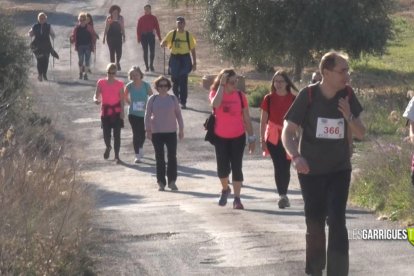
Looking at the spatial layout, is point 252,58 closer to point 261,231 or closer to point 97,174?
point 97,174

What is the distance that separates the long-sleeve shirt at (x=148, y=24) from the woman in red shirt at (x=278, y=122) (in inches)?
631

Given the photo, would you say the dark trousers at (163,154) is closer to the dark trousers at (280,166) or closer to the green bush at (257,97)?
the dark trousers at (280,166)

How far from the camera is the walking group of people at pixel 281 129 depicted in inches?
327

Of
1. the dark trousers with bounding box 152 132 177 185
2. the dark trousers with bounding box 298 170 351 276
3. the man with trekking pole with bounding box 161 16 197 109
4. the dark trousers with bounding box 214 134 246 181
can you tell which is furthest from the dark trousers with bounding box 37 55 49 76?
the dark trousers with bounding box 298 170 351 276

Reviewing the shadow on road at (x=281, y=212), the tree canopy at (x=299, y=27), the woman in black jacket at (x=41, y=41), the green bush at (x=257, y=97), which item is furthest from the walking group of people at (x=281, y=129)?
the woman in black jacket at (x=41, y=41)

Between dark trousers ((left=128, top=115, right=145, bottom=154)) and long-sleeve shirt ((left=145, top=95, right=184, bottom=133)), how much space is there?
117 inches

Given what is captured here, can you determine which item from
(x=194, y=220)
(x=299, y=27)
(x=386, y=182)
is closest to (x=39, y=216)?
(x=194, y=220)

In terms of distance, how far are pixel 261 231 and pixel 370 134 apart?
8.42 metres

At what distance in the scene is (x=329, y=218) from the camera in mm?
8273

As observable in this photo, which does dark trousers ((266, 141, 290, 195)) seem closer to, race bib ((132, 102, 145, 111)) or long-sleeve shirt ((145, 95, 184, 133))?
long-sleeve shirt ((145, 95, 184, 133))

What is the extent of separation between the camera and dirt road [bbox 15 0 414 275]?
9.35 meters

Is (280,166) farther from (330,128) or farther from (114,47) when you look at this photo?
(114,47)

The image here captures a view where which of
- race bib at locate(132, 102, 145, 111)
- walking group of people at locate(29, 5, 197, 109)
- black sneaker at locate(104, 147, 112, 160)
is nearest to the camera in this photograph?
race bib at locate(132, 102, 145, 111)

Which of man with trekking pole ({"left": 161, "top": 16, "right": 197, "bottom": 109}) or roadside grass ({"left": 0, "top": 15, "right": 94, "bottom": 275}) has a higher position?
roadside grass ({"left": 0, "top": 15, "right": 94, "bottom": 275})
